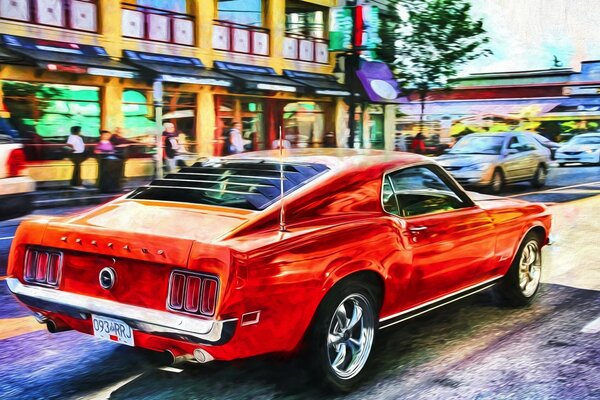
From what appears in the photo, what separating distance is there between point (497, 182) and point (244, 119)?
640 cm

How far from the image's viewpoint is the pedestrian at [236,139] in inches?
371

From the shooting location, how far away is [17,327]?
4.68 m

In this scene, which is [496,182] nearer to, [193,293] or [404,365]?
[404,365]

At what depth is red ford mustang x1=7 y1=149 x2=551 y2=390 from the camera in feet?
10.3

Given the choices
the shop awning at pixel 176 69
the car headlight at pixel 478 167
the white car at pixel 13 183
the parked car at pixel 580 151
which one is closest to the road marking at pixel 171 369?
the white car at pixel 13 183

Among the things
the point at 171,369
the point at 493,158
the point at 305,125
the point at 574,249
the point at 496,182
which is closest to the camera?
the point at 171,369

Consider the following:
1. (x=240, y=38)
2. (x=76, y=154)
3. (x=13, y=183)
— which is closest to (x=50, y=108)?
(x=76, y=154)

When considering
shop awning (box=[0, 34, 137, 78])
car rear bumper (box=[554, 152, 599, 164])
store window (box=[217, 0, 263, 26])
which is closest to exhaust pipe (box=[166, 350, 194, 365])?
shop awning (box=[0, 34, 137, 78])

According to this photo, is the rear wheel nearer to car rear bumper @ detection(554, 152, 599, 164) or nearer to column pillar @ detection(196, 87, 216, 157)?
car rear bumper @ detection(554, 152, 599, 164)

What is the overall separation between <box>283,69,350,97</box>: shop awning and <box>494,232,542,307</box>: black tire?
472 centimetres

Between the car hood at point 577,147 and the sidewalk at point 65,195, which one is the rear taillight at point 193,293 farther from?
the car hood at point 577,147

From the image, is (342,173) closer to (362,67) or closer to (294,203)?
(294,203)

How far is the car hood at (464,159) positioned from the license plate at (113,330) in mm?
8995

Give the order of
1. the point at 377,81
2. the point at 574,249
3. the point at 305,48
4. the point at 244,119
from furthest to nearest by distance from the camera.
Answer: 1. the point at 377,81
2. the point at 305,48
3. the point at 244,119
4. the point at 574,249
